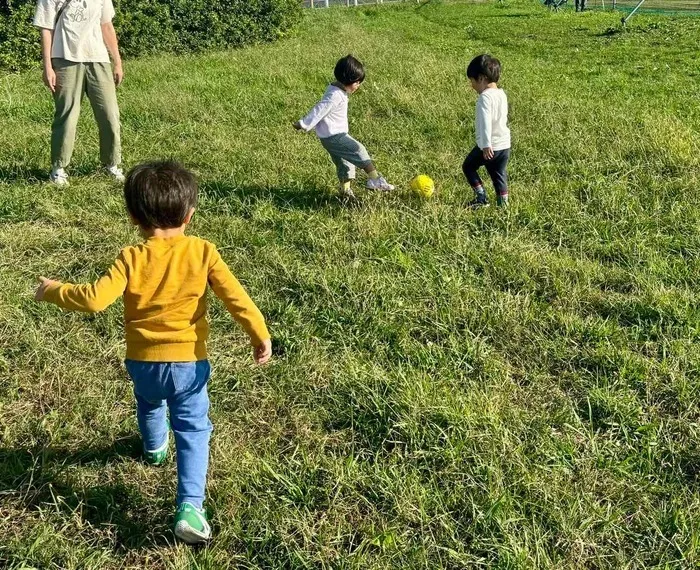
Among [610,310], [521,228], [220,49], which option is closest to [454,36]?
[220,49]

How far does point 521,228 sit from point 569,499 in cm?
266

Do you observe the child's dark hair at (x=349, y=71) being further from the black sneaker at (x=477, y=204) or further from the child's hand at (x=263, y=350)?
the child's hand at (x=263, y=350)

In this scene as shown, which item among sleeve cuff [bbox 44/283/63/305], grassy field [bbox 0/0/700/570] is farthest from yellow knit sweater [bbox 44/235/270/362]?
grassy field [bbox 0/0/700/570]

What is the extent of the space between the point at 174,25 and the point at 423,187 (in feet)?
39.7

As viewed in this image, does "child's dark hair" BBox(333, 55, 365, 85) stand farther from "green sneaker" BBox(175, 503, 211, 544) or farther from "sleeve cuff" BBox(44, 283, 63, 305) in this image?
"green sneaker" BBox(175, 503, 211, 544)

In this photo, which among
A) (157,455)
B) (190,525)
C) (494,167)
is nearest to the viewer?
(190,525)

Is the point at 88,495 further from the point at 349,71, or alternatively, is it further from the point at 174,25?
the point at 174,25

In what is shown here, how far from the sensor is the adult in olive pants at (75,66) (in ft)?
17.0

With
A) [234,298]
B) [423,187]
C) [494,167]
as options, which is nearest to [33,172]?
[423,187]

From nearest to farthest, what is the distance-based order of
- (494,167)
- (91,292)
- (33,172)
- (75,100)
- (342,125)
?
(91,292)
(494,167)
(342,125)
(75,100)
(33,172)

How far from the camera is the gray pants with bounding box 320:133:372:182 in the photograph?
511 centimetres

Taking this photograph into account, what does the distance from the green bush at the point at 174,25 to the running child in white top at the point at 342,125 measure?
30.9 ft

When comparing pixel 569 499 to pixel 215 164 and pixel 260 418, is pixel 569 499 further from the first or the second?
pixel 215 164

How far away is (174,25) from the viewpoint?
1480 cm
